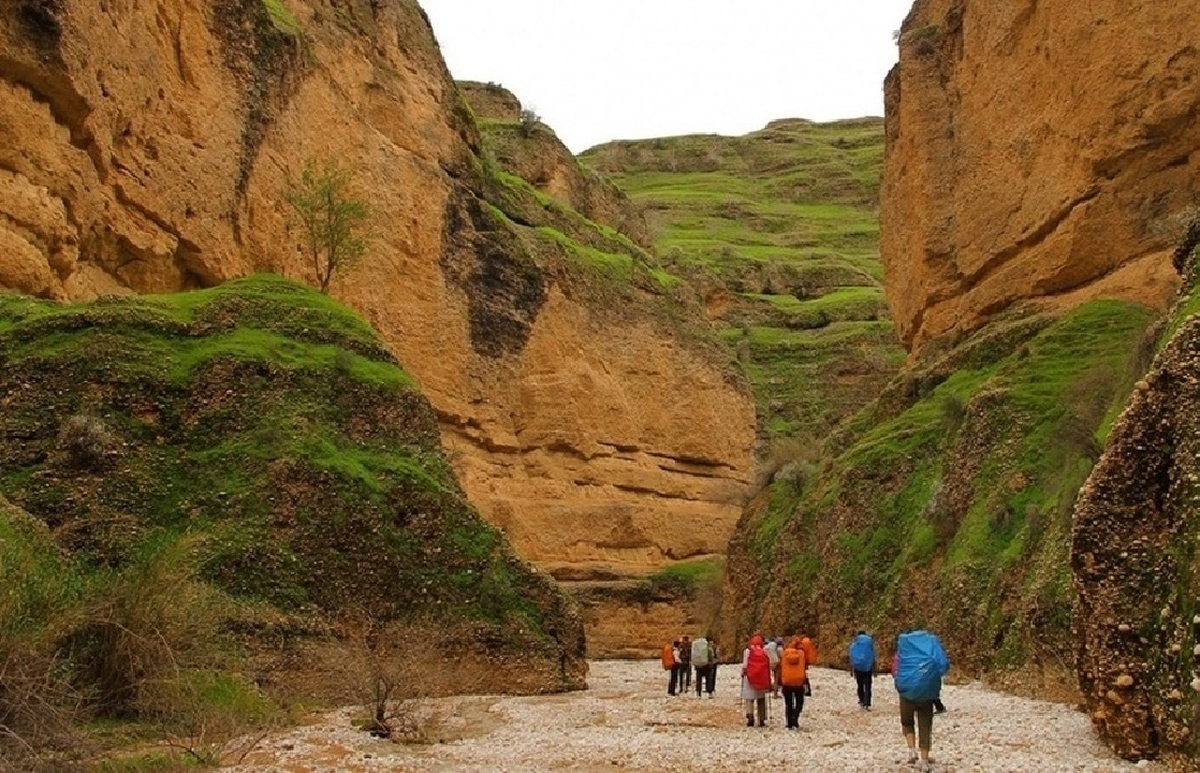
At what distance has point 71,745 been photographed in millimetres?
11547

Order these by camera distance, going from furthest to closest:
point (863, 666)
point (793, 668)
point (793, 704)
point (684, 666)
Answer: point (684, 666) → point (863, 666) → point (793, 704) → point (793, 668)

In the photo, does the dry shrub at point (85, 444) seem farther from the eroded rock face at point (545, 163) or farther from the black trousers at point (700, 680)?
the eroded rock face at point (545, 163)

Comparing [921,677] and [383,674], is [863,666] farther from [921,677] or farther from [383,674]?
[383,674]

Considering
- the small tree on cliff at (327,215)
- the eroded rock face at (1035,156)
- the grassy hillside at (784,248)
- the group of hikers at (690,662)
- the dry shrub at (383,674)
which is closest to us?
the dry shrub at (383,674)

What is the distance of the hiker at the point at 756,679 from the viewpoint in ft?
55.7

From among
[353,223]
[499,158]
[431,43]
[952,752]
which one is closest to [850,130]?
[499,158]

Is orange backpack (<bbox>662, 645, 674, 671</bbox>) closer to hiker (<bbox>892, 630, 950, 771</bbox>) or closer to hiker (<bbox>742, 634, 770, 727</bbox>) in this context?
hiker (<bbox>742, 634, 770, 727</bbox>)

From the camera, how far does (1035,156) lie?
1337 inches

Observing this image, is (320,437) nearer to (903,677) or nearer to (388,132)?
(903,677)

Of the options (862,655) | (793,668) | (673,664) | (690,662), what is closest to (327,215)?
(690,662)

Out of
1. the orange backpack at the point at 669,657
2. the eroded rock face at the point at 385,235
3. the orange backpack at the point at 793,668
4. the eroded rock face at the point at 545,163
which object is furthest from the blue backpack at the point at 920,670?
the eroded rock face at the point at 545,163

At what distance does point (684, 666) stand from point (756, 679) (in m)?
8.61

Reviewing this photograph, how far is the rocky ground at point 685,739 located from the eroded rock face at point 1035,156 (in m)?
15.1

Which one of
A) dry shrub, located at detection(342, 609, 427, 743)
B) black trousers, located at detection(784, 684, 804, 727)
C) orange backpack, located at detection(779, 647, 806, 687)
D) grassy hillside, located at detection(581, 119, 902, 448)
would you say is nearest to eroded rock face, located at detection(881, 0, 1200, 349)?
A: grassy hillside, located at detection(581, 119, 902, 448)
